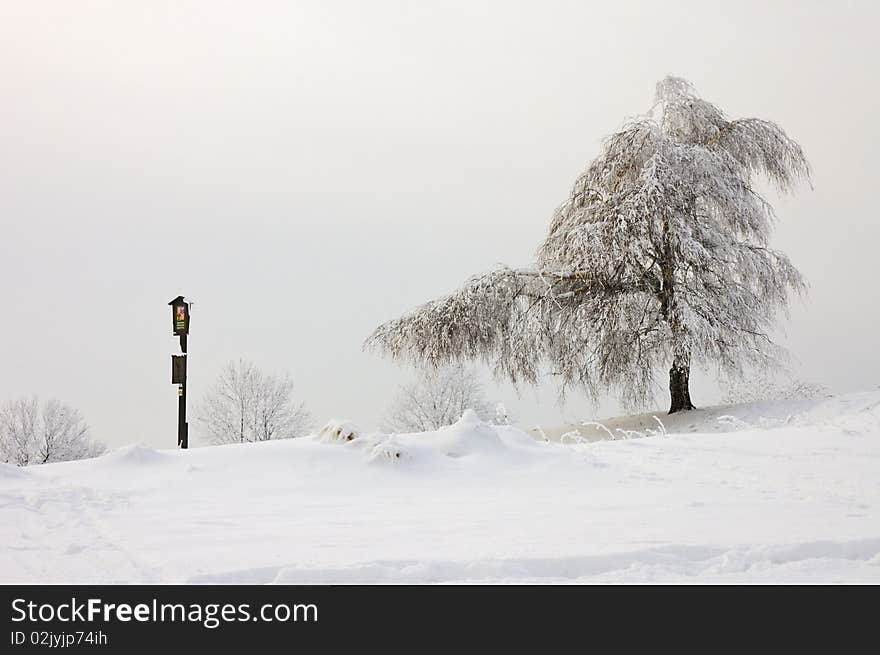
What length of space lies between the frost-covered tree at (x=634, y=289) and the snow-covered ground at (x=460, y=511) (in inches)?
210

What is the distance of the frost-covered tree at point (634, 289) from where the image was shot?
12086 mm

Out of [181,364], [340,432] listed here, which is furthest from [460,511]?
[181,364]

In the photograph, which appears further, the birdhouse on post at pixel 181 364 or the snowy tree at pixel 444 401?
the snowy tree at pixel 444 401

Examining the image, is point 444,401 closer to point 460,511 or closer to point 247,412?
point 247,412

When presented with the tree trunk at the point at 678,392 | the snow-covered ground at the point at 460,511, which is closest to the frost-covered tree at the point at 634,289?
the tree trunk at the point at 678,392

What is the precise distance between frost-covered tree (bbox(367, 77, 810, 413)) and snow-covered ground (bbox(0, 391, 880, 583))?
17.5 feet

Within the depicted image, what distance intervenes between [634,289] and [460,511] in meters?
9.27

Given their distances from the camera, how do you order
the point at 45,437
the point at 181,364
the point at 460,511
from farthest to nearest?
the point at 45,437
the point at 181,364
the point at 460,511

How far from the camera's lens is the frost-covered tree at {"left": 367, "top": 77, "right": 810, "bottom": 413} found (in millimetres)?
12086

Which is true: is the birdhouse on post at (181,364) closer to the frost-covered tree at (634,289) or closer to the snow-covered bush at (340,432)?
the frost-covered tree at (634,289)

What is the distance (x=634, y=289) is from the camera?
496 inches

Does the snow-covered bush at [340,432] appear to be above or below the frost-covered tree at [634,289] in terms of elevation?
below

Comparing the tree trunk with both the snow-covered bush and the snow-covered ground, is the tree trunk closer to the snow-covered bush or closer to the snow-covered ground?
the snow-covered ground
